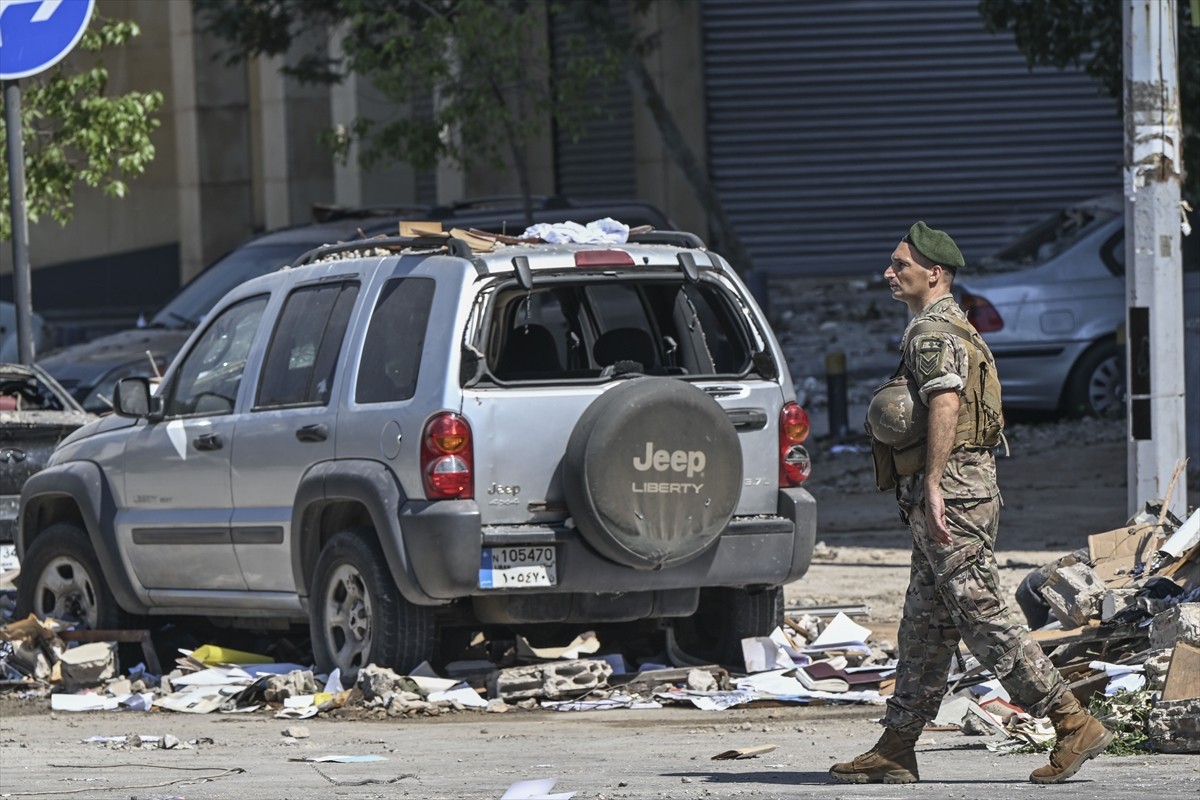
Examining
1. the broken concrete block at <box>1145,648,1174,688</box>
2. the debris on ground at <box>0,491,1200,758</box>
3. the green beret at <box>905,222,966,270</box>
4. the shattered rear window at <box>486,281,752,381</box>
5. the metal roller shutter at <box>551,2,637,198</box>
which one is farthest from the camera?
the metal roller shutter at <box>551,2,637,198</box>

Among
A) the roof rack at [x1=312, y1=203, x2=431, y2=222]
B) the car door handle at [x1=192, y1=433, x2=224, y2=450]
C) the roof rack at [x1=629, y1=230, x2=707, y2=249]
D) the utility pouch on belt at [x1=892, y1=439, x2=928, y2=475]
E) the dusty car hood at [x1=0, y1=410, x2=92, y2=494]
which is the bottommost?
the dusty car hood at [x1=0, y1=410, x2=92, y2=494]

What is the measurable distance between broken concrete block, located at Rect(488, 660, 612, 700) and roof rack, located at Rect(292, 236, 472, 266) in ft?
5.42

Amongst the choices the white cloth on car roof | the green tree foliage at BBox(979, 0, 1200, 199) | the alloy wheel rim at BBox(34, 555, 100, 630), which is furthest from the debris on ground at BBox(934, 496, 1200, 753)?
the green tree foliage at BBox(979, 0, 1200, 199)

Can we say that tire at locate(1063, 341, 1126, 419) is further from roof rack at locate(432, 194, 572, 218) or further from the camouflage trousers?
the camouflage trousers

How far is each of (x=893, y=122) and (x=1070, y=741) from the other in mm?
18949

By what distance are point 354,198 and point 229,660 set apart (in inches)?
761

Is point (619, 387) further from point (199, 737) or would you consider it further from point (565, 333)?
point (199, 737)

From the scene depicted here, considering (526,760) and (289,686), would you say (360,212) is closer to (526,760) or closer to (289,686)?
(289,686)

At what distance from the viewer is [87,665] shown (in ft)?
30.2

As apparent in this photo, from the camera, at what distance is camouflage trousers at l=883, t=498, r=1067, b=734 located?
6102 mm

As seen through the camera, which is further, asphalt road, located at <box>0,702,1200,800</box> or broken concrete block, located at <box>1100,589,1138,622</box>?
broken concrete block, located at <box>1100,589,1138,622</box>

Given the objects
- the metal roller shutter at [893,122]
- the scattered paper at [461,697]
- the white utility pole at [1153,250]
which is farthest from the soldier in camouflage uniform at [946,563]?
the metal roller shutter at [893,122]

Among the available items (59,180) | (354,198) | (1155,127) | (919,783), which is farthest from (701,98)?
(919,783)

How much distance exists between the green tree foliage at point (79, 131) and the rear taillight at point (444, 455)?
7.22 metres
